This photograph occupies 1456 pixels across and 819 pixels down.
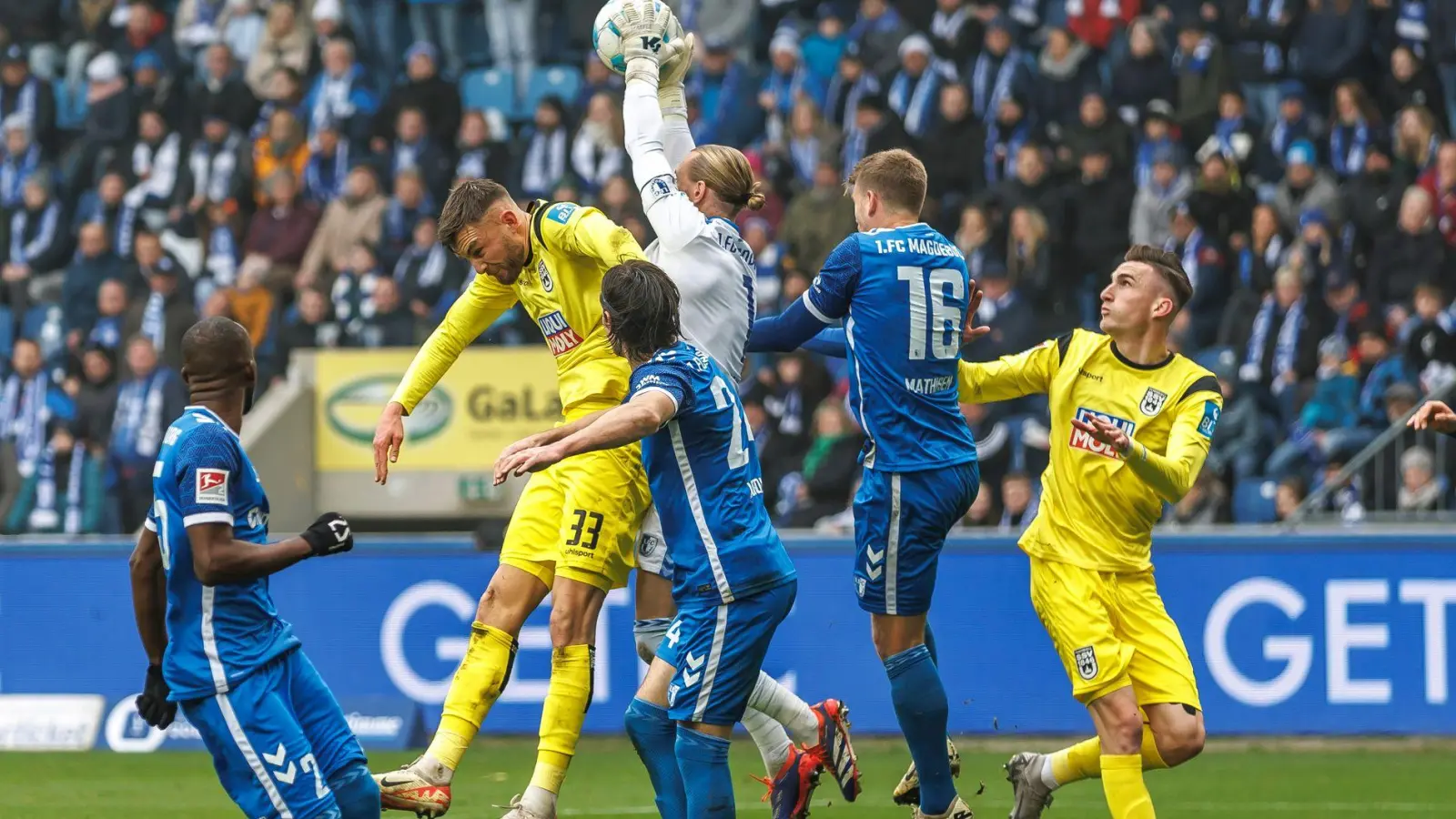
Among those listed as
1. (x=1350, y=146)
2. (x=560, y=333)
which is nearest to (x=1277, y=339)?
(x=1350, y=146)

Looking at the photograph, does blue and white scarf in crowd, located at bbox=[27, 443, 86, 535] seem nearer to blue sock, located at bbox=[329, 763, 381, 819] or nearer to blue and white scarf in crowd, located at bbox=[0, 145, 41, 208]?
blue and white scarf in crowd, located at bbox=[0, 145, 41, 208]

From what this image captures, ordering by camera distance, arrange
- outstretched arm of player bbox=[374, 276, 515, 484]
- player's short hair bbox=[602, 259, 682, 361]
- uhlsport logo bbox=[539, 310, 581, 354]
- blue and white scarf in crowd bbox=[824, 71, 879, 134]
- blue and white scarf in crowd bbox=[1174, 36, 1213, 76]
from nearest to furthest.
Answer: player's short hair bbox=[602, 259, 682, 361]
uhlsport logo bbox=[539, 310, 581, 354]
outstretched arm of player bbox=[374, 276, 515, 484]
blue and white scarf in crowd bbox=[1174, 36, 1213, 76]
blue and white scarf in crowd bbox=[824, 71, 879, 134]

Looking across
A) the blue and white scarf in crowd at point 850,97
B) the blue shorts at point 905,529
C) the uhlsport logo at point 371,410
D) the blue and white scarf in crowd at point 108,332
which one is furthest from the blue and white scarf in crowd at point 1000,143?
the blue shorts at point 905,529

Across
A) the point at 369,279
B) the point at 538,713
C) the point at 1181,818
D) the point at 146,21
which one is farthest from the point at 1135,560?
the point at 146,21

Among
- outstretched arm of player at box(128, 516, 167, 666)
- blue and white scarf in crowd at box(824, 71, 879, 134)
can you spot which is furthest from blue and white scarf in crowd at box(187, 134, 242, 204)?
outstretched arm of player at box(128, 516, 167, 666)

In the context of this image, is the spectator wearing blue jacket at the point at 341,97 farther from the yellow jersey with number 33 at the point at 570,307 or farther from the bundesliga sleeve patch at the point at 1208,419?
the bundesliga sleeve patch at the point at 1208,419

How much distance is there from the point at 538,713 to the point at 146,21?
37.9ft

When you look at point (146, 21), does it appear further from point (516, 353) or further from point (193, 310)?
point (516, 353)

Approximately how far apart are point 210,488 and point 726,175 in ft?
8.54

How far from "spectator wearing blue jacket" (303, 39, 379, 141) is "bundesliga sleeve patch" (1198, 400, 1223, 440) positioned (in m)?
13.3

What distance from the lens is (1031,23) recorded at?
61.1 ft

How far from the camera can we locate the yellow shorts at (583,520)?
8016mm

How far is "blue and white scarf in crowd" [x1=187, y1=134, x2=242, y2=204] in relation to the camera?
19391mm

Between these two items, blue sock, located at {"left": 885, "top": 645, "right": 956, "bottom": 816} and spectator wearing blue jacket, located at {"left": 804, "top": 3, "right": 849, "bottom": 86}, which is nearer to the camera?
blue sock, located at {"left": 885, "top": 645, "right": 956, "bottom": 816}
